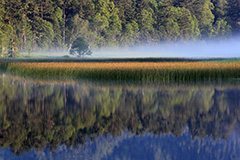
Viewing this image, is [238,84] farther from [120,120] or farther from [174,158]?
[174,158]

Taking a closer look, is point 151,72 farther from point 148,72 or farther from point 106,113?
point 106,113

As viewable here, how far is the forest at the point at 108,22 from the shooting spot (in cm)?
7944

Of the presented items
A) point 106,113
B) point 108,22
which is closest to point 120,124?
point 106,113

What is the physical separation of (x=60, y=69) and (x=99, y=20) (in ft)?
188

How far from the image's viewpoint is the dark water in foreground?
11.6 metres

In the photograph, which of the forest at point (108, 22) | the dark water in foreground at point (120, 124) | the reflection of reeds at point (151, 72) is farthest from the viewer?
the forest at point (108, 22)

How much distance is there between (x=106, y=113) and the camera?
56.0 ft

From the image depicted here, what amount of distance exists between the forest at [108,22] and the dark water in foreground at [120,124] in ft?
147

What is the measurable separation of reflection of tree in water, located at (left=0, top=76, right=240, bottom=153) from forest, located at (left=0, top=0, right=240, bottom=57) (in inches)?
1696

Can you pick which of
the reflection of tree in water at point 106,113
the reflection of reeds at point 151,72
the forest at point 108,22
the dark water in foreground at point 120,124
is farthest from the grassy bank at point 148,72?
the forest at point 108,22

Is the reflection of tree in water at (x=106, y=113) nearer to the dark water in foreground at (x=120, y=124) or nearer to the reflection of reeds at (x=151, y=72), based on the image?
the dark water in foreground at (x=120, y=124)

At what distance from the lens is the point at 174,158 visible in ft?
36.6

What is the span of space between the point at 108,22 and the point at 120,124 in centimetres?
8290

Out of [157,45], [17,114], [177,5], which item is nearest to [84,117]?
[17,114]
